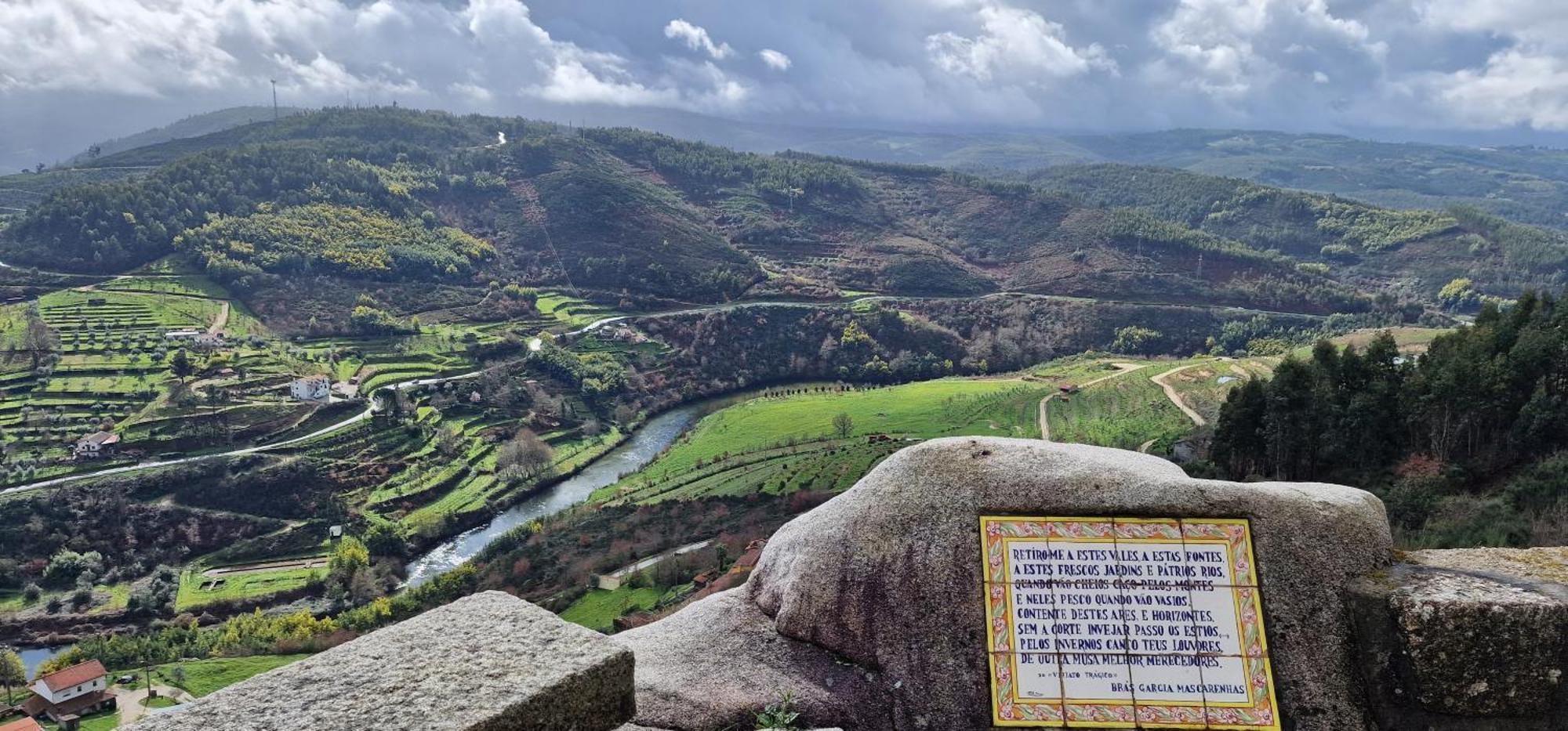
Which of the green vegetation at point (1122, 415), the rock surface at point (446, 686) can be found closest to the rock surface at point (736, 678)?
the rock surface at point (446, 686)

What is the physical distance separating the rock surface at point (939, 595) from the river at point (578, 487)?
56589 millimetres

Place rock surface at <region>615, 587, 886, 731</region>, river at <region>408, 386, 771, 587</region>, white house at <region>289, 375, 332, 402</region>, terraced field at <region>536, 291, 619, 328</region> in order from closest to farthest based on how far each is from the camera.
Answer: rock surface at <region>615, 587, 886, 731</region>
river at <region>408, 386, 771, 587</region>
white house at <region>289, 375, 332, 402</region>
terraced field at <region>536, 291, 619, 328</region>

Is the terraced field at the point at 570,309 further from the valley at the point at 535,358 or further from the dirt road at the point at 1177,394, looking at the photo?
the dirt road at the point at 1177,394

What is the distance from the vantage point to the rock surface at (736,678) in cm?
1368

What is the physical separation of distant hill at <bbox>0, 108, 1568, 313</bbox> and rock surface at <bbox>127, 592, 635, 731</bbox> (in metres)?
123

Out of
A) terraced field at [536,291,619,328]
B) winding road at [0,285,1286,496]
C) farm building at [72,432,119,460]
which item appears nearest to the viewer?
winding road at [0,285,1286,496]

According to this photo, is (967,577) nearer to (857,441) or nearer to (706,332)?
(857,441)

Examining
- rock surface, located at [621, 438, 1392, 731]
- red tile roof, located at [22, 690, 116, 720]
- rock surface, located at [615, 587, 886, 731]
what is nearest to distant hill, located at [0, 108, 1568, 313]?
red tile roof, located at [22, 690, 116, 720]

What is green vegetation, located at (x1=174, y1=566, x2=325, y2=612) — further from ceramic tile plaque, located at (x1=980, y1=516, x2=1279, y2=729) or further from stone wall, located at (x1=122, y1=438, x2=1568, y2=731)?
ceramic tile plaque, located at (x1=980, y1=516, x2=1279, y2=729)

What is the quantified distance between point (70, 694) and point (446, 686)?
4215cm

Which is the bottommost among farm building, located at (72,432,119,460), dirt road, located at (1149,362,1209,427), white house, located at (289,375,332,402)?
farm building, located at (72,432,119,460)

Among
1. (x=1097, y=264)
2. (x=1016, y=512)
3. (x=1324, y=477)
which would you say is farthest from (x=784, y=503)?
(x=1097, y=264)

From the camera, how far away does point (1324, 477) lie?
39031 millimetres

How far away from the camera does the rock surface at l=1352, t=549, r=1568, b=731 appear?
13.4 metres
